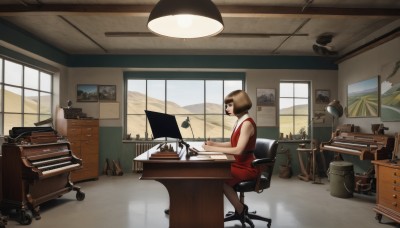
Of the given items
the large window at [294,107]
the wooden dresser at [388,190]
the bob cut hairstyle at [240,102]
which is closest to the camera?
the bob cut hairstyle at [240,102]

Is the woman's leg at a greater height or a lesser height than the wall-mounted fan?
lesser

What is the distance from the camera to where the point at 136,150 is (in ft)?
23.7

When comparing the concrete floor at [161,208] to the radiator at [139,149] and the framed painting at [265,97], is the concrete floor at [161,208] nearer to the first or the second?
the radiator at [139,149]

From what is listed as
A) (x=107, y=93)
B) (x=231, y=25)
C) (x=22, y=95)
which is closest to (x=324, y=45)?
(x=231, y=25)

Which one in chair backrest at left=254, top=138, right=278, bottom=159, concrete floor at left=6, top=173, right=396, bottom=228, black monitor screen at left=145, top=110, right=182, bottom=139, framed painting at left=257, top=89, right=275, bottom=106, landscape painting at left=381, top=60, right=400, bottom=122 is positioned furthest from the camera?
framed painting at left=257, top=89, right=275, bottom=106

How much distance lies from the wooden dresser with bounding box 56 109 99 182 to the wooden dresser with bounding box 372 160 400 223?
18.5ft

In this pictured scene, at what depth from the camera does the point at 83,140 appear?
6.29m

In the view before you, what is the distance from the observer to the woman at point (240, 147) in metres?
2.89

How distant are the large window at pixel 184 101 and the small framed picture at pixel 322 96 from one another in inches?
80.1

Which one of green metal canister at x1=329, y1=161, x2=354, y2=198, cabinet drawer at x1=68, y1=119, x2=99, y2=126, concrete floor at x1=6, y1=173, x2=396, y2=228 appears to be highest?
cabinet drawer at x1=68, y1=119, x2=99, y2=126

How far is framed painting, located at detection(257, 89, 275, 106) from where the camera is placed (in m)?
7.26

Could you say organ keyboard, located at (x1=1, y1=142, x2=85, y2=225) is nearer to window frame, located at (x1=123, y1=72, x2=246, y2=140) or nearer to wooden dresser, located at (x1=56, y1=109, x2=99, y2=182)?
wooden dresser, located at (x1=56, y1=109, x2=99, y2=182)

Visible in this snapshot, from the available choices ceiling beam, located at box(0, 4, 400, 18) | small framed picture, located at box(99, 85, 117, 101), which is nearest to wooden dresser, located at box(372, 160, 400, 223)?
ceiling beam, located at box(0, 4, 400, 18)

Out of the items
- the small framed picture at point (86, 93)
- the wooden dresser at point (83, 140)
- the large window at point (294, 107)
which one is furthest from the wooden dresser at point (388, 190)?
the small framed picture at point (86, 93)
